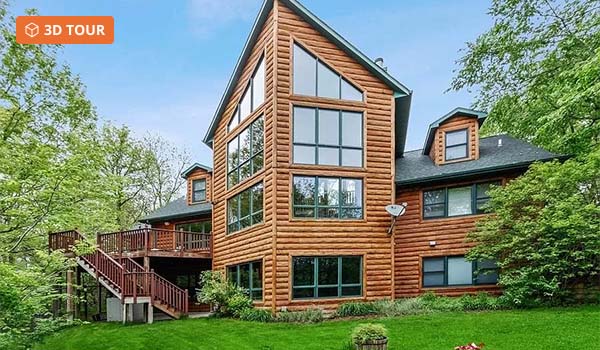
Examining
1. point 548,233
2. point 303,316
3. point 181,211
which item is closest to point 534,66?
point 548,233

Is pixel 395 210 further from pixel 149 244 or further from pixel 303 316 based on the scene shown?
pixel 149 244

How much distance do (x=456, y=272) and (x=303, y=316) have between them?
5797 millimetres

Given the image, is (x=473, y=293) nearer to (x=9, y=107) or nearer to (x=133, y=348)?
(x=133, y=348)

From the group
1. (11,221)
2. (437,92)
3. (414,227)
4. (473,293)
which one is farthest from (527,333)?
(437,92)

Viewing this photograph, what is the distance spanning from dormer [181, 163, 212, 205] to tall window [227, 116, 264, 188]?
12.4 feet

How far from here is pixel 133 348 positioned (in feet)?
36.2

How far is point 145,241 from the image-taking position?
54.5 feet

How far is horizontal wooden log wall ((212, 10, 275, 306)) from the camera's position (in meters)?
13.7

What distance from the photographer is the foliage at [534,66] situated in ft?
48.5

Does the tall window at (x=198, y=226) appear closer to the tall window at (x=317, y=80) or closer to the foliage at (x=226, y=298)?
the foliage at (x=226, y=298)

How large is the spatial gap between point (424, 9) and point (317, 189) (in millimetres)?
11571

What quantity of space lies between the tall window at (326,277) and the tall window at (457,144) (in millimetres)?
5290

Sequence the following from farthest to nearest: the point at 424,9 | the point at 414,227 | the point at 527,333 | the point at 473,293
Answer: the point at 424,9
the point at 414,227
the point at 473,293
the point at 527,333

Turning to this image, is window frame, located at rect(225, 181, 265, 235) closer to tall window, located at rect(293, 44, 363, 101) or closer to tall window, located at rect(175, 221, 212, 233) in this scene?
tall window, located at rect(175, 221, 212, 233)
